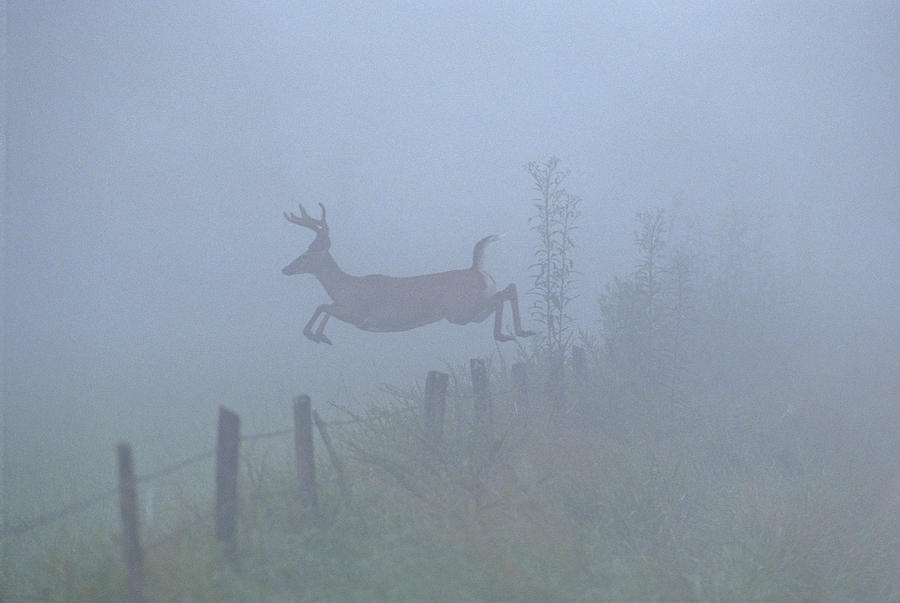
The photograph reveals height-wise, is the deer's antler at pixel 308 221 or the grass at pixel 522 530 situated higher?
the deer's antler at pixel 308 221

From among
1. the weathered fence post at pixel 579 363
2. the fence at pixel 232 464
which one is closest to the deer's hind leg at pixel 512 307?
the fence at pixel 232 464

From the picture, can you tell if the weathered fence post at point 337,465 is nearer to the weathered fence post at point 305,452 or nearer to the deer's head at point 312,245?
the weathered fence post at point 305,452

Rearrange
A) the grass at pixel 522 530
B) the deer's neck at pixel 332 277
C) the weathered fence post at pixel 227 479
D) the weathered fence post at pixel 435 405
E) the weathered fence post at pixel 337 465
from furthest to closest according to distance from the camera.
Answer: the deer's neck at pixel 332 277 → the weathered fence post at pixel 435 405 → the weathered fence post at pixel 337 465 → the grass at pixel 522 530 → the weathered fence post at pixel 227 479

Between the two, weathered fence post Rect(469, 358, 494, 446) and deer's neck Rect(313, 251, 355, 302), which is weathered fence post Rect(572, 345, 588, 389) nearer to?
weathered fence post Rect(469, 358, 494, 446)

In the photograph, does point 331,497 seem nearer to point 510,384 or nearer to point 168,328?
point 510,384

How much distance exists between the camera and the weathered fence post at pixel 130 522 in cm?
517

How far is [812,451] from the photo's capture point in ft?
41.5

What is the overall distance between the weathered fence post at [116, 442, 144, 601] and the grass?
0.54 ft

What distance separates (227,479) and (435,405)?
3041 millimetres

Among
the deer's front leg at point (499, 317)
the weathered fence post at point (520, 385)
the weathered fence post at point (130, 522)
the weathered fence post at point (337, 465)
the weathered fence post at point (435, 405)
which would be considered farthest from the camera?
the deer's front leg at point (499, 317)

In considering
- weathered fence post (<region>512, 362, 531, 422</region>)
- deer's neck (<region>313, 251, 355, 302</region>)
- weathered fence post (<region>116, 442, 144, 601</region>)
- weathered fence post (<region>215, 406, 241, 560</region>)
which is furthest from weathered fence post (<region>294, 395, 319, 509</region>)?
deer's neck (<region>313, 251, 355, 302</region>)

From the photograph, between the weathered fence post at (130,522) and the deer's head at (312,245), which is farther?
the deer's head at (312,245)

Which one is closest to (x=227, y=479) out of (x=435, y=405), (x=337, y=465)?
(x=337, y=465)

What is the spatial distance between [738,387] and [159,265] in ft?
34.0
